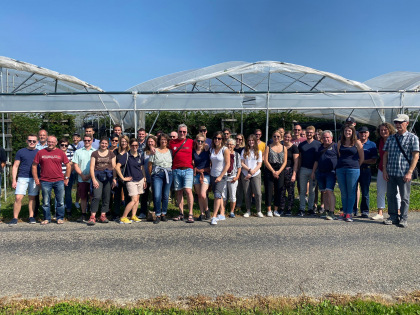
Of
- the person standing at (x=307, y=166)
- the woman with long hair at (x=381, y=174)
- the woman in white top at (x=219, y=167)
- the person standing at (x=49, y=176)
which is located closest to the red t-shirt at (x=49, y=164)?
the person standing at (x=49, y=176)

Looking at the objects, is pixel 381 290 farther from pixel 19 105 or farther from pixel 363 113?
pixel 363 113

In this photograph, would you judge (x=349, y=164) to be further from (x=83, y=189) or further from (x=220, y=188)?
(x=83, y=189)

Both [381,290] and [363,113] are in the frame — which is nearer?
[381,290]

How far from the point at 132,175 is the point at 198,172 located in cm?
128

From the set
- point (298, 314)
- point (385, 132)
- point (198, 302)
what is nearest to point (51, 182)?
point (198, 302)

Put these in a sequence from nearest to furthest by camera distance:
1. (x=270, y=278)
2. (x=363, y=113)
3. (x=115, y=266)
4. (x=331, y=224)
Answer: (x=270, y=278) → (x=115, y=266) → (x=331, y=224) → (x=363, y=113)

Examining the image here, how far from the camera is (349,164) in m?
6.36

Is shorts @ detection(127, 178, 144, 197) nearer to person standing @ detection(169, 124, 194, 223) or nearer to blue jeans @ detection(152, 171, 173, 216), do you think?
blue jeans @ detection(152, 171, 173, 216)

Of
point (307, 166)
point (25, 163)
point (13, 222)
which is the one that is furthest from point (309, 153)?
point (13, 222)

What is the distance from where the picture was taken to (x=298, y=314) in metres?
3.02

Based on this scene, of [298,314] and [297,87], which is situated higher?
[297,87]

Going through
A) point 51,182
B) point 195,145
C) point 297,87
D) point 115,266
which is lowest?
point 115,266

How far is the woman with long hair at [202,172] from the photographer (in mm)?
6559

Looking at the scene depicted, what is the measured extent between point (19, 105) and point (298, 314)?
867cm
